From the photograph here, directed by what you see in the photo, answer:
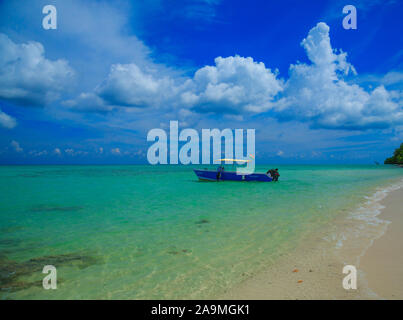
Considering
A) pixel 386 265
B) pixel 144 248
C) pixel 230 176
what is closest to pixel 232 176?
pixel 230 176

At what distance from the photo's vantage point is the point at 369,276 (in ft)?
15.8

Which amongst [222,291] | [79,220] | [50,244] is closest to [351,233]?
[222,291]

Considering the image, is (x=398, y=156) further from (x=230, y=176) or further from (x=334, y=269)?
(x=334, y=269)

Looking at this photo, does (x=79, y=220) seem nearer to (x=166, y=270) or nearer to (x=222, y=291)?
(x=166, y=270)

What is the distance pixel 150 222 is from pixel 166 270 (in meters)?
5.58

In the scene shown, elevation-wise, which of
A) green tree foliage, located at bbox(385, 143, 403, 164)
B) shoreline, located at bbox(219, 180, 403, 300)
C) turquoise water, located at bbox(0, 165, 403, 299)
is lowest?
turquoise water, located at bbox(0, 165, 403, 299)

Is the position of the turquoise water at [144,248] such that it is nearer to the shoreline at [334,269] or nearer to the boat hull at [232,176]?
the shoreline at [334,269]

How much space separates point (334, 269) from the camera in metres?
5.29

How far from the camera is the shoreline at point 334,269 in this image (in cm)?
429

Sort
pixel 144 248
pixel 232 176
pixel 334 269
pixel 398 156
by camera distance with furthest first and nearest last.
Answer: pixel 398 156, pixel 232 176, pixel 144 248, pixel 334 269

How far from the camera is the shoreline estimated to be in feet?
14.1

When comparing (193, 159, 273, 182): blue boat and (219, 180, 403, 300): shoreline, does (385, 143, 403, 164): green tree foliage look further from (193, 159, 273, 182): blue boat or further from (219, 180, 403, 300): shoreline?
(219, 180, 403, 300): shoreline

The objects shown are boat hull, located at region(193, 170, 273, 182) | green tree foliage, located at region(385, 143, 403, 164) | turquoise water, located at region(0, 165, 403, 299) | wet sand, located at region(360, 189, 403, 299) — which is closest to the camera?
wet sand, located at region(360, 189, 403, 299)

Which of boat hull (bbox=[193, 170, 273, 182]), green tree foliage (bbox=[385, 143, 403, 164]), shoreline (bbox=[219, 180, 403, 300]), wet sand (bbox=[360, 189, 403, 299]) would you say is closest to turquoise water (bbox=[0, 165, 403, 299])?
shoreline (bbox=[219, 180, 403, 300])
